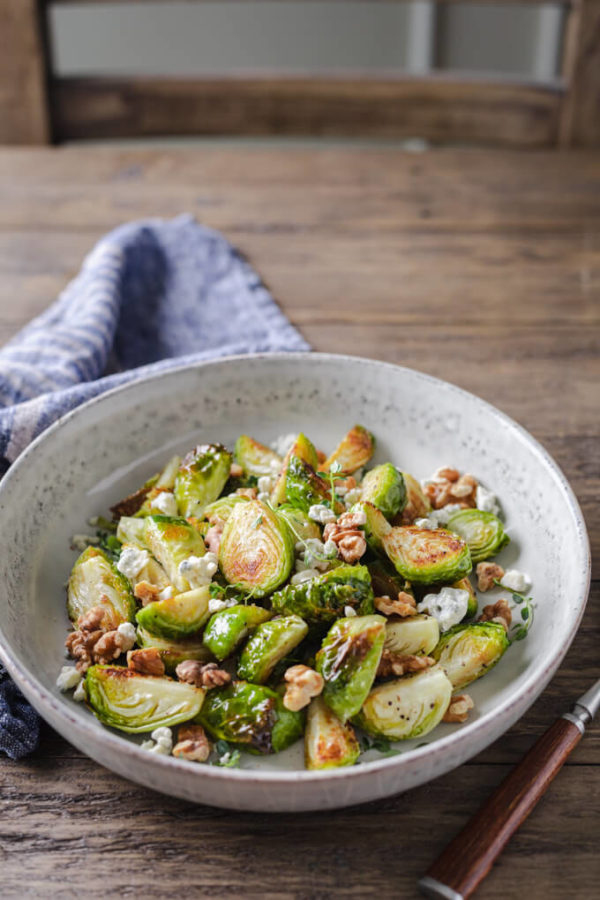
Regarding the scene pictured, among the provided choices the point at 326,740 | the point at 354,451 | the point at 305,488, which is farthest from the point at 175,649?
the point at 354,451

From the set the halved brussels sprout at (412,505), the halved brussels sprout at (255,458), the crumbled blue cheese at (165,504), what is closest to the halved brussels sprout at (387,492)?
the halved brussels sprout at (412,505)

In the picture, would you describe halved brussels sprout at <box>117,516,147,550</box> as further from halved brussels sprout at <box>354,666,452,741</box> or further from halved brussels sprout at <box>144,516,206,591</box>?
halved brussels sprout at <box>354,666,452,741</box>

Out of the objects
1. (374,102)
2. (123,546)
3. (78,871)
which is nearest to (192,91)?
(374,102)

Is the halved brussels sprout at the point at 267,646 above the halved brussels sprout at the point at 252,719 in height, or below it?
above

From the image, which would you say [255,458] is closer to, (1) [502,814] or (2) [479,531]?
(2) [479,531]

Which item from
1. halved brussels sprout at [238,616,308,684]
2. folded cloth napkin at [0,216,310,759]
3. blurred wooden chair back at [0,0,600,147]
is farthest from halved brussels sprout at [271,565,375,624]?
blurred wooden chair back at [0,0,600,147]

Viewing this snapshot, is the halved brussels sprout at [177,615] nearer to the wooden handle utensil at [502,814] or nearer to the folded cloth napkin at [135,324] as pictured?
the wooden handle utensil at [502,814]

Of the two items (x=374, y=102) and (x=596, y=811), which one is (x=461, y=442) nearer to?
(x=596, y=811)
